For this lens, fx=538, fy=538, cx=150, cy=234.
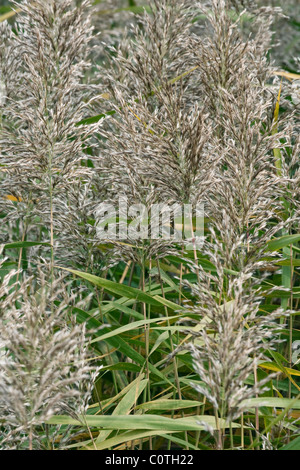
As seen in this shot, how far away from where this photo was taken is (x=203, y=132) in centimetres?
180

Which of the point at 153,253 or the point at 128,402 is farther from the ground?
the point at 153,253

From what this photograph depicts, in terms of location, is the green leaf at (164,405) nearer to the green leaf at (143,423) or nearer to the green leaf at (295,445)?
the green leaf at (143,423)

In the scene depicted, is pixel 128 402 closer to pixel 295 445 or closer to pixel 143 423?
pixel 143 423

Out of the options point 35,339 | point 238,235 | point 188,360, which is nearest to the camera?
point 35,339

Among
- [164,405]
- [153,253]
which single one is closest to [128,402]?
[164,405]

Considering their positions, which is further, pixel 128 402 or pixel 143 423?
pixel 128 402

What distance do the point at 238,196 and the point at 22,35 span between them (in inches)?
55.5

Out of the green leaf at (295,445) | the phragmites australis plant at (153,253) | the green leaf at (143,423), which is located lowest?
the green leaf at (295,445)

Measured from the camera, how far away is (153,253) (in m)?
1.93

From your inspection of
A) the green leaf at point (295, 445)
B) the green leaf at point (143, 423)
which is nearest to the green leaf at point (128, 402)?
the green leaf at point (143, 423)

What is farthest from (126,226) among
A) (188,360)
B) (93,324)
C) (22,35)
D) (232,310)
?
(22,35)

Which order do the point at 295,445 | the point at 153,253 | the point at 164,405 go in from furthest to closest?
the point at 153,253 < the point at 164,405 < the point at 295,445

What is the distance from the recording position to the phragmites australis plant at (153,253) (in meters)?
1.46

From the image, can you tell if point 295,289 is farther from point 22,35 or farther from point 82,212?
point 22,35
